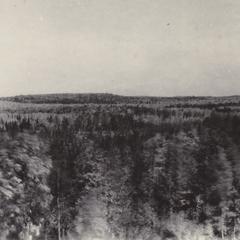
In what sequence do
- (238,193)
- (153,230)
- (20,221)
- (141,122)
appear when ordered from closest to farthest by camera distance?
(20,221), (153,230), (238,193), (141,122)

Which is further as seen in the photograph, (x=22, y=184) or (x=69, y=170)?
(x=69, y=170)

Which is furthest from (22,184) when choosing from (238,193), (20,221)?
(238,193)

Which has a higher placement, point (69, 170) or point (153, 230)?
point (69, 170)

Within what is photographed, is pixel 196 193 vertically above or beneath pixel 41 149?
beneath

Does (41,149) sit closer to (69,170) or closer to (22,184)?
(69,170)

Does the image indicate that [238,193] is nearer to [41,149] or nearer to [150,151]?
[150,151]

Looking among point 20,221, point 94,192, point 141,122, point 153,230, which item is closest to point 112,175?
point 94,192

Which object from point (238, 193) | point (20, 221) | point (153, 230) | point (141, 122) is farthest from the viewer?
point (141, 122)
